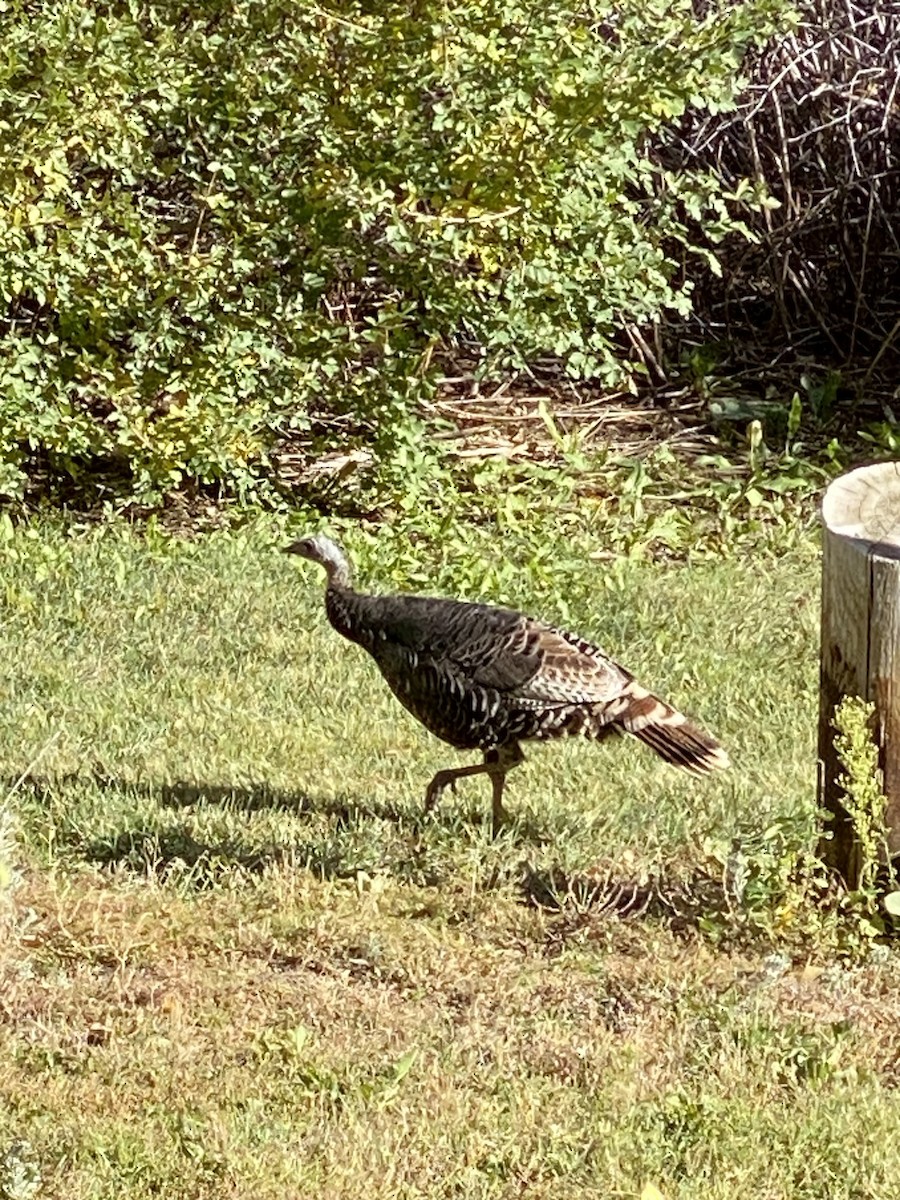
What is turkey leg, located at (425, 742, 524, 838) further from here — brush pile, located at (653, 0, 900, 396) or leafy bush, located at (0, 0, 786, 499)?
brush pile, located at (653, 0, 900, 396)

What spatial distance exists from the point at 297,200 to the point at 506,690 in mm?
4021

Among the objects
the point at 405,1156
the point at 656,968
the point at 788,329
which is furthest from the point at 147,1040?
the point at 788,329

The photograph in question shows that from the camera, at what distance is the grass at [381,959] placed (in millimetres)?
4344

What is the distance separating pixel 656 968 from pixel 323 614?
353cm

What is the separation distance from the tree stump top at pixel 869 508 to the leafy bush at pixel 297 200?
3641 mm

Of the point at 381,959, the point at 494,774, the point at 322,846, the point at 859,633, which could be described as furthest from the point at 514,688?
the point at 859,633

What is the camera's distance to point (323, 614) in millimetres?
8500

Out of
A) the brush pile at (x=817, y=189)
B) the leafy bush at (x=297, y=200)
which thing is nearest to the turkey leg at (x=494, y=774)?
the leafy bush at (x=297, y=200)

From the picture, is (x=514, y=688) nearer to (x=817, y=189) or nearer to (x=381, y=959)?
(x=381, y=959)

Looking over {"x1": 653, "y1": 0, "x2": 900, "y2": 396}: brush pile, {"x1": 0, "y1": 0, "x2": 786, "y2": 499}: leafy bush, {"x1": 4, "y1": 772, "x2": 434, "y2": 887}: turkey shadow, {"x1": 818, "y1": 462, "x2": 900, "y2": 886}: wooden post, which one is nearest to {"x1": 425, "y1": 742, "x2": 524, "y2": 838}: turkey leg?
{"x1": 4, "y1": 772, "x2": 434, "y2": 887}: turkey shadow

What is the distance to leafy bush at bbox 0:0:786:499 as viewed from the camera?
8.79m

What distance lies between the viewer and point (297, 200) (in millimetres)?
9258

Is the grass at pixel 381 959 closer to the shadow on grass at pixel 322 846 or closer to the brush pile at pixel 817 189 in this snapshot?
the shadow on grass at pixel 322 846

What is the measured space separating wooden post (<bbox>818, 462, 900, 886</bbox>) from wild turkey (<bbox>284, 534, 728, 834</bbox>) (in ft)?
1.56
